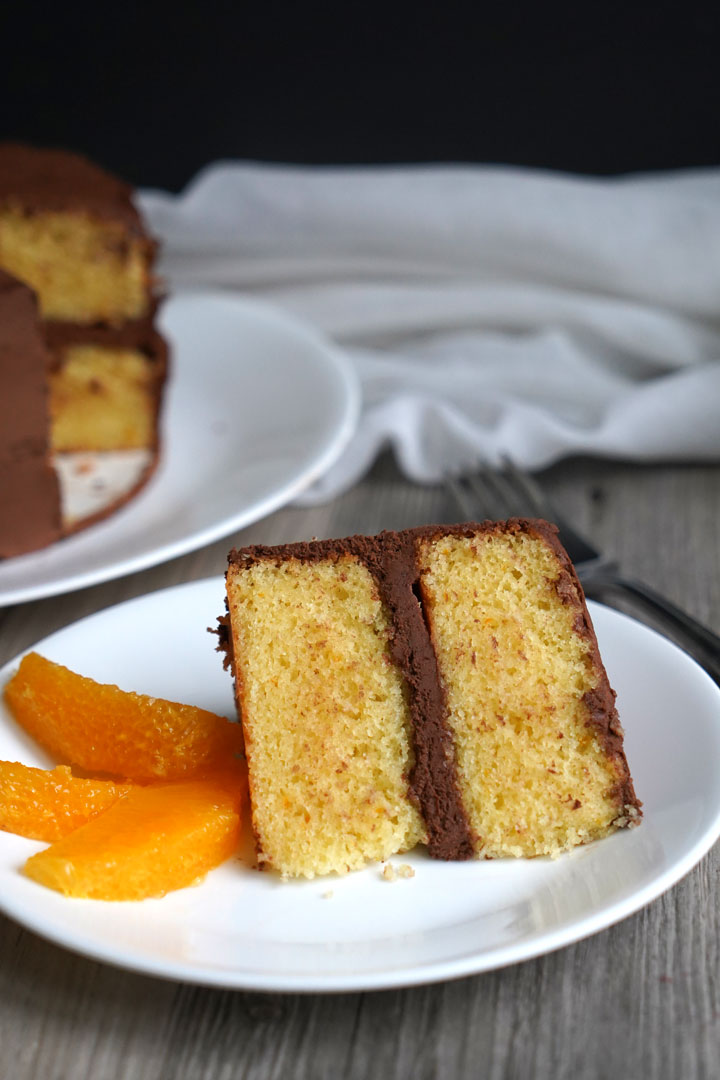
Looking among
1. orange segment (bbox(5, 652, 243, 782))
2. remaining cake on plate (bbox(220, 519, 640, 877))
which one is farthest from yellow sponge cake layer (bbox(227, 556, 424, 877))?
orange segment (bbox(5, 652, 243, 782))

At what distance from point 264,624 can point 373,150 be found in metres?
2.89

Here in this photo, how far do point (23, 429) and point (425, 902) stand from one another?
1812 mm

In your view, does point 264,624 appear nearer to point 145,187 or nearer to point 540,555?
point 540,555

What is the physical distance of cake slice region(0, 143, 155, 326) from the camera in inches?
140

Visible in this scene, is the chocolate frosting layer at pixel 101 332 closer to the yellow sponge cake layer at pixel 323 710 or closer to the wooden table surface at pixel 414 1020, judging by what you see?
the yellow sponge cake layer at pixel 323 710

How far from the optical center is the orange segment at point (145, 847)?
5.42ft

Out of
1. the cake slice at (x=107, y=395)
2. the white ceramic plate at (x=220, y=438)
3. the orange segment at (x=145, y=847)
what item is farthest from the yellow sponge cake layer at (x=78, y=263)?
the orange segment at (x=145, y=847)

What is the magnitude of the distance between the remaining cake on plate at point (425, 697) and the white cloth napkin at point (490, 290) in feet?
5.27

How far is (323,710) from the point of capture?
186cm

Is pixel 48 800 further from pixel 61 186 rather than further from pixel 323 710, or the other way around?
pixel 61 186

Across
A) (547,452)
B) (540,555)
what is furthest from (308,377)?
(540,555)

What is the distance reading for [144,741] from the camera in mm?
1920

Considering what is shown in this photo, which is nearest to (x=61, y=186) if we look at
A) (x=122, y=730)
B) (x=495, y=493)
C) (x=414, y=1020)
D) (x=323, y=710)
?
(x=495, y=493)

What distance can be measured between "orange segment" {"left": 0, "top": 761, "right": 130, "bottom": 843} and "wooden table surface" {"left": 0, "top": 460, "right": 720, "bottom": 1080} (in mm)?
170
